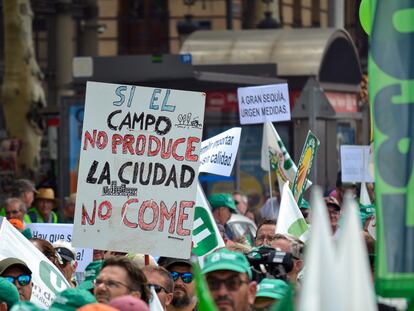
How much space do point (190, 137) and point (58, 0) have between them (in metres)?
28.7

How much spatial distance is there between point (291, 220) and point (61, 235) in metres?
1.98

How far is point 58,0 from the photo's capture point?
3841 cm

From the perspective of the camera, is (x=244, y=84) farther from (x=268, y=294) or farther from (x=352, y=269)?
(x=352, y=269)

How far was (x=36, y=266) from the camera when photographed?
10055 millimetres

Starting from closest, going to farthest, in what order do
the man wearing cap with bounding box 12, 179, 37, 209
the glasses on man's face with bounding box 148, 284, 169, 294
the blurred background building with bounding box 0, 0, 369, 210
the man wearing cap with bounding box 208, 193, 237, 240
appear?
the glasses on man's face with bounding box 148, 284, 169, 294
the man wearing cap with bounding box 208, 193, 237, 240
the man wearing cap with bounding box 12, 179, 37, 209
the blurred background building with bounding box 0, 0, 369, 210

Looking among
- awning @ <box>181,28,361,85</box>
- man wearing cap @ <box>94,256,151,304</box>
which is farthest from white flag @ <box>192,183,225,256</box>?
awning @ <box>181,28,361,85</box>

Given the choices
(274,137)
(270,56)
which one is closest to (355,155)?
(274,137)

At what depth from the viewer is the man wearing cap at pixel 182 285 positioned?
9.30 m

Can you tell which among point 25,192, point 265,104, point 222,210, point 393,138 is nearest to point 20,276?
point 393,138

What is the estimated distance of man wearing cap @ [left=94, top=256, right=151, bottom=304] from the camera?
765 centimetres

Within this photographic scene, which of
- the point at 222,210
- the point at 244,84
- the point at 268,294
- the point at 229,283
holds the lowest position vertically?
the point at 222,210

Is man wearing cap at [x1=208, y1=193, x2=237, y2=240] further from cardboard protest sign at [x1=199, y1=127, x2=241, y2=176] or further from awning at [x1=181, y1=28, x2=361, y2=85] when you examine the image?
awning at [x1=181, y1=28, x2=361, y2=85]

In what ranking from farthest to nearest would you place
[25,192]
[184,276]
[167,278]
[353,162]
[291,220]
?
[25,192], [353,162], [291,220], [184,276], [167,278]

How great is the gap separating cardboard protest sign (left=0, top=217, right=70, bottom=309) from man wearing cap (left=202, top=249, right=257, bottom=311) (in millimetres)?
3023
